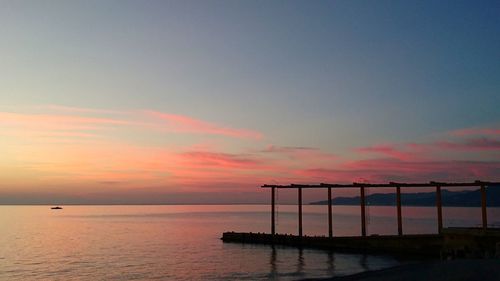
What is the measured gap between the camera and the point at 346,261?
47906 mm

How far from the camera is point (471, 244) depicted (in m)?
42.6

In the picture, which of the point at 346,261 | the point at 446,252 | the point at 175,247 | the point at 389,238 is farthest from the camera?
the point at 175,247

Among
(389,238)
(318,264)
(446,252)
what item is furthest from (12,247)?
(446,252)

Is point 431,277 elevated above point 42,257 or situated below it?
above

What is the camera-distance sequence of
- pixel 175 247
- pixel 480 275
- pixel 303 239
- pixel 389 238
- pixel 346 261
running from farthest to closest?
pixel 175 247, pixel 303 239, pixel 389 238, pixel 346 261, pixel 480 275

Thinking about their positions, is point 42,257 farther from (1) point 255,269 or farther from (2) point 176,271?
(1) point 255,269

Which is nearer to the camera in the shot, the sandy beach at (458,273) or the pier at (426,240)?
the sandy beach at (458,273)

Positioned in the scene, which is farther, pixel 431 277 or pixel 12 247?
pixel 12 247

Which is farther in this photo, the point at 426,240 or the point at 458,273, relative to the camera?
the point at 426,240

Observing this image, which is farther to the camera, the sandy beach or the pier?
the pier

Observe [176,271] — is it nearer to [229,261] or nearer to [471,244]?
[229,261]

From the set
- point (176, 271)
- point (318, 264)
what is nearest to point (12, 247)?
point (176, 271)

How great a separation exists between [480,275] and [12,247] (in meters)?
75.4

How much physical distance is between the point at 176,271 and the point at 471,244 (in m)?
28.1
